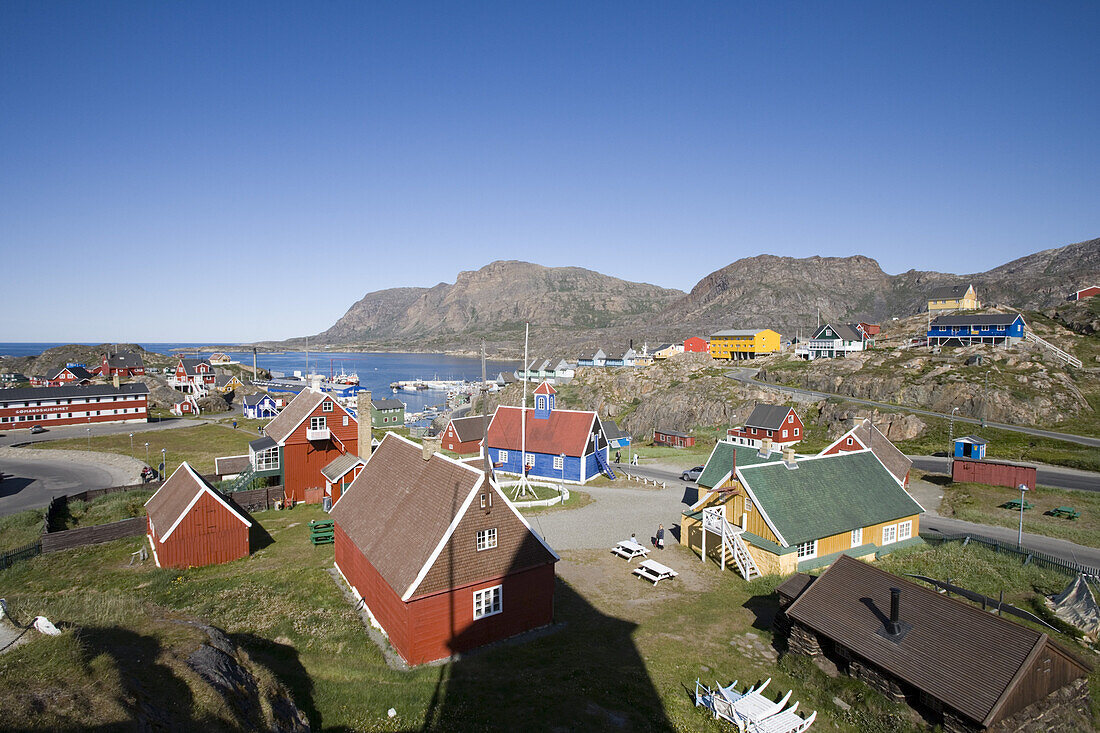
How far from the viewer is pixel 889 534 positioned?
28797 millimetres

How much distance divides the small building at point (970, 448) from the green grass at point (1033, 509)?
7.52 metres

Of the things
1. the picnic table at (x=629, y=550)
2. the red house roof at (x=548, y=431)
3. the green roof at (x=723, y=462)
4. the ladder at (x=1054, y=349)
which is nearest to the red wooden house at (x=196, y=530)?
the picnic table at (x=629, y=550)

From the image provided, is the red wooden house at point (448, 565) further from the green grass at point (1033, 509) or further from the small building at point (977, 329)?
the small building at point (977, 329)

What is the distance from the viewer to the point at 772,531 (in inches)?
988

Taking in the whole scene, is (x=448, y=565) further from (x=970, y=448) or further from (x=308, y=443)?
(x=970, y=448)

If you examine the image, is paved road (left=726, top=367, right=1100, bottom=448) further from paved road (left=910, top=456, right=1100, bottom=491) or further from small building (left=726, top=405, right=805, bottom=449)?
small building (left=726, top=405, right=805, bottom=449)

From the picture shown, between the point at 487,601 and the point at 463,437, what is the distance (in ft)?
133

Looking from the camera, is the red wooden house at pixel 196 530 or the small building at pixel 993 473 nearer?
the red wooden house at pixel 196 530

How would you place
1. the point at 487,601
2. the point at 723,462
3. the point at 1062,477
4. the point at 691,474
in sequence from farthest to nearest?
the point at 691,474 < the point at 1062,477 < the point at 723,462 < the point at 487,601

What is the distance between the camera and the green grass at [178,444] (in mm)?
53531

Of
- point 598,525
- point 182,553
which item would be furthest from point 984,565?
point 182,553

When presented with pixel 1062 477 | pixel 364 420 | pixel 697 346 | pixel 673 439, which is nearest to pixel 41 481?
pixel 364 420

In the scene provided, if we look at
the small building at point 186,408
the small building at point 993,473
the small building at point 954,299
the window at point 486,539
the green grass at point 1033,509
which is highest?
the small building at point 954,299

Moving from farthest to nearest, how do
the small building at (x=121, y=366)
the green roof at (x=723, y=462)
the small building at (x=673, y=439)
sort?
the small building at (x=121, y=366), the small building at (x=673, y=439), the green roof at (x=723, y=462)
